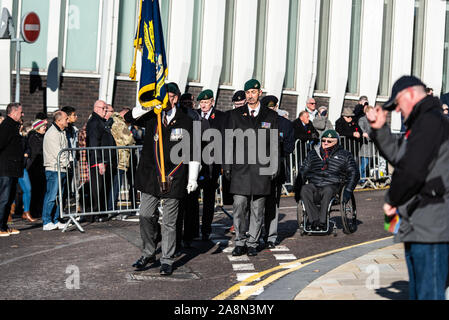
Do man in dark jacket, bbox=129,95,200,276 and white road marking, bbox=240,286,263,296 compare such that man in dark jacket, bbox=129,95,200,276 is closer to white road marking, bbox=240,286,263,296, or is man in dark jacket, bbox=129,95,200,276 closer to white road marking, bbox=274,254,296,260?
white road marking, bbox=240,286,263,296

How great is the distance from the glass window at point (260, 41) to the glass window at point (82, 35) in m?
5.29

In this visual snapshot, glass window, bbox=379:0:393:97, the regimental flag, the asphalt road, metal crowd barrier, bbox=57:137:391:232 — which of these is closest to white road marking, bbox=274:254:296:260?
the asphalt road

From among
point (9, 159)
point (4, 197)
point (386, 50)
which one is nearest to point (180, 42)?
point (386, 50)

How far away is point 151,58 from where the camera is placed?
9.77m

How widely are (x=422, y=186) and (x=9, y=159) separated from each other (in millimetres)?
8102

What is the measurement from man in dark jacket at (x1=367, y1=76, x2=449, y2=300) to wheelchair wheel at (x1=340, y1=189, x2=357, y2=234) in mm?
5915

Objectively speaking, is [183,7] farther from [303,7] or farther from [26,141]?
[26,141]

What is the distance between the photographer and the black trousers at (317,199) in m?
11.5

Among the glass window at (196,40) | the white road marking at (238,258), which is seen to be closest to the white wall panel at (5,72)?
the glass window at (196,40)

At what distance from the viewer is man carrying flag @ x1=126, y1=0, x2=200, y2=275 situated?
9102 millimetres

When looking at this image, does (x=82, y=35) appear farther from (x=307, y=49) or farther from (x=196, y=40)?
(x=307, y=49)

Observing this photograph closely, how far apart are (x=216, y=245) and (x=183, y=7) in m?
11.2

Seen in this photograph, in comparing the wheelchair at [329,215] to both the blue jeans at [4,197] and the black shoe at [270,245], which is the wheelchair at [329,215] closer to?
the black shoe at [270,245]

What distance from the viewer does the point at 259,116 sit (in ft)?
33.8
